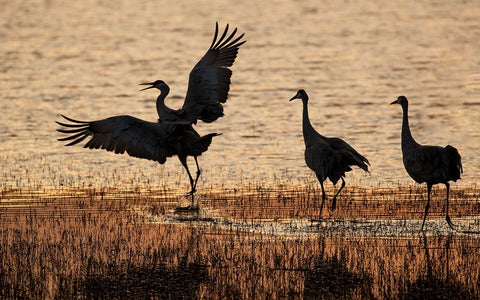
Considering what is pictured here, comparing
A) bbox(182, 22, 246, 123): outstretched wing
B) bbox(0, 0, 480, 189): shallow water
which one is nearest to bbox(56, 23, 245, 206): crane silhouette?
bbox(182, 22, 246, 123): outstretched wing

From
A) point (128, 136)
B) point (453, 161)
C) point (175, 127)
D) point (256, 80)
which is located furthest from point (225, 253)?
point (256, 80)

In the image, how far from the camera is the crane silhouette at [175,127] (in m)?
13.1

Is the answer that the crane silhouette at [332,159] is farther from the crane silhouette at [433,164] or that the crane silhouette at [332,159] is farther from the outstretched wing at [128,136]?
the outstretched wing at [128,136]

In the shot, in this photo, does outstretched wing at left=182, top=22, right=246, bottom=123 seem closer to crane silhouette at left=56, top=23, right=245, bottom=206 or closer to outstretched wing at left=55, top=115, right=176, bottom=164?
crane silhouette at left=56, top=23, right=245, bottom=206

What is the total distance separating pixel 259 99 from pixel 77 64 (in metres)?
8.13

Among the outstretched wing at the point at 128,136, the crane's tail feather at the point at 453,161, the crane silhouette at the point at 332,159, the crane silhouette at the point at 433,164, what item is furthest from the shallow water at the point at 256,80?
the crane's tail feather at the point at 453,161

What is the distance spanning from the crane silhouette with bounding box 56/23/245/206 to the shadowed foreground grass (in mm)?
778

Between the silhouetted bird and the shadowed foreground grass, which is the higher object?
the silhouetted bird

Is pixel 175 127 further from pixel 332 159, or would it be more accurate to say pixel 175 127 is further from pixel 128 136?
pixel 332 159

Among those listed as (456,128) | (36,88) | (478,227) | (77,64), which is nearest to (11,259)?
(478,227)

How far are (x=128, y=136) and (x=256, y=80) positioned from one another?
528 inches

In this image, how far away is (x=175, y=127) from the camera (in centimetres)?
1390

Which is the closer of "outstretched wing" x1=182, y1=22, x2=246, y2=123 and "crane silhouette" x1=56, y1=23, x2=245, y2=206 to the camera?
"crane silhouette" x1=56, y1=23, x2=245, y2=206

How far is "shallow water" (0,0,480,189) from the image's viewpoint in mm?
16844
